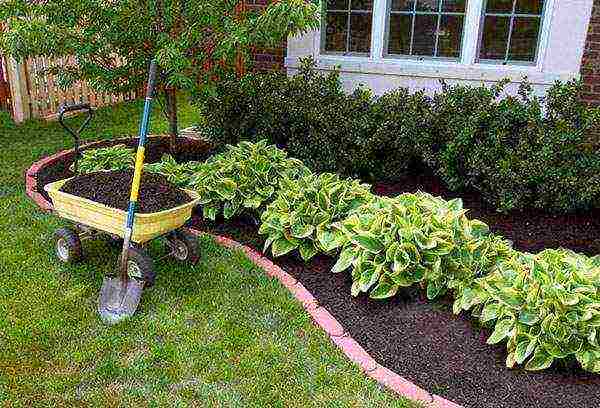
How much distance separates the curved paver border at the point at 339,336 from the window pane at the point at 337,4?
2850 millimetres

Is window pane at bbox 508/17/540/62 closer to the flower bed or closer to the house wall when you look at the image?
the house wall

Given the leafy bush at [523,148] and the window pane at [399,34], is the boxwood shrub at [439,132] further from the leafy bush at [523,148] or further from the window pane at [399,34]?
the window pane at [399,34]

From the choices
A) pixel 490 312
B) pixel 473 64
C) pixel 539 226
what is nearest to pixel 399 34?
pixel 473 64

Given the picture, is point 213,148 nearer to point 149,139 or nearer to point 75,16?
point 149,139

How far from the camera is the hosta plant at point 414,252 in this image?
10.1ft

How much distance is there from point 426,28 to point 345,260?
3042mm

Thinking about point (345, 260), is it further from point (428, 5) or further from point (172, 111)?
point (428, 5)

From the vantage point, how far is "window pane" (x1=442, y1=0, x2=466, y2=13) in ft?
16.9

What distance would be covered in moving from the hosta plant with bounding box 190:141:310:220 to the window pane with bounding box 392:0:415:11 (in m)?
1.99

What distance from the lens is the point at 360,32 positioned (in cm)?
558

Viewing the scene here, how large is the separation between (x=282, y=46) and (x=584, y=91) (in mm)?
2953

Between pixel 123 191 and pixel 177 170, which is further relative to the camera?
pixel 177 170

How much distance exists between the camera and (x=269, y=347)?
9.41 ft

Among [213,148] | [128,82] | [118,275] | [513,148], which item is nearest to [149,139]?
[213,148]
